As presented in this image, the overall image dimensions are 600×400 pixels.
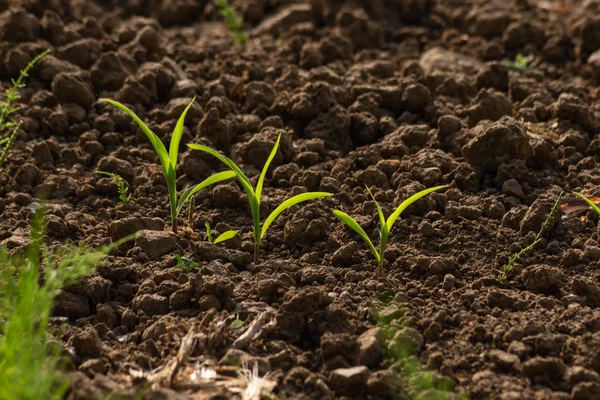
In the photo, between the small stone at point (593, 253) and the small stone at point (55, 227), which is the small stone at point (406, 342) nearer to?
the small stone at point (593, 253)

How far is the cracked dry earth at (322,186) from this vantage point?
9.20ft

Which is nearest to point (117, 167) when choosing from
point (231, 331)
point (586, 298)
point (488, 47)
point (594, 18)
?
point (231, 331)

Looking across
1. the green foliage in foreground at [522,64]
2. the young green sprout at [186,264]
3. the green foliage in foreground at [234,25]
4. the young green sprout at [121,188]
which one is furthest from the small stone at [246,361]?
the green foliage in foreground at [522,64]

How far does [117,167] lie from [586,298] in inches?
91.1

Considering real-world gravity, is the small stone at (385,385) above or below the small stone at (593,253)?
below

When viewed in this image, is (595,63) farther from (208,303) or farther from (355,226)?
(208,303)

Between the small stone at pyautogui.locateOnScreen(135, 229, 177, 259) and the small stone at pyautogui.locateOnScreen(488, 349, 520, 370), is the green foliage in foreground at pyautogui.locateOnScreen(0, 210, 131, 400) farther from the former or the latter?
the small stone at pyautogui.locateOnScreen(488, 349, 520, 370)

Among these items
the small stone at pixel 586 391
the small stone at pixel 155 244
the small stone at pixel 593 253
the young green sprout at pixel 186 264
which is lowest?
the small stone at pixel 586 391

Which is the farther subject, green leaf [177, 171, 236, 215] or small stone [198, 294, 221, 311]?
green leaf [177, 171, 236, 215]

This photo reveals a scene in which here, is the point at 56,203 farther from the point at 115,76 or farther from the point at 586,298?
the point at 586,298

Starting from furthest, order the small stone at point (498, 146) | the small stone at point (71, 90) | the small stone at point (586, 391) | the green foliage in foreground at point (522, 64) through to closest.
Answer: the green foliage in foreground at point (522, 64) → the small stone at point (71, 90) → the small stone at point (498, 146) → the small stone at point (586, 391)

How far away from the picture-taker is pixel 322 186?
383cm

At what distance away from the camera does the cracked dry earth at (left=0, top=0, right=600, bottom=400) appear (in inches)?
110

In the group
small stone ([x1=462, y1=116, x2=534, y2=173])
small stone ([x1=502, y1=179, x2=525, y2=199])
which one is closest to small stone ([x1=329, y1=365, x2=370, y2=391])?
small stone ([x1=502, y1=179, x2=525, y2=199])
